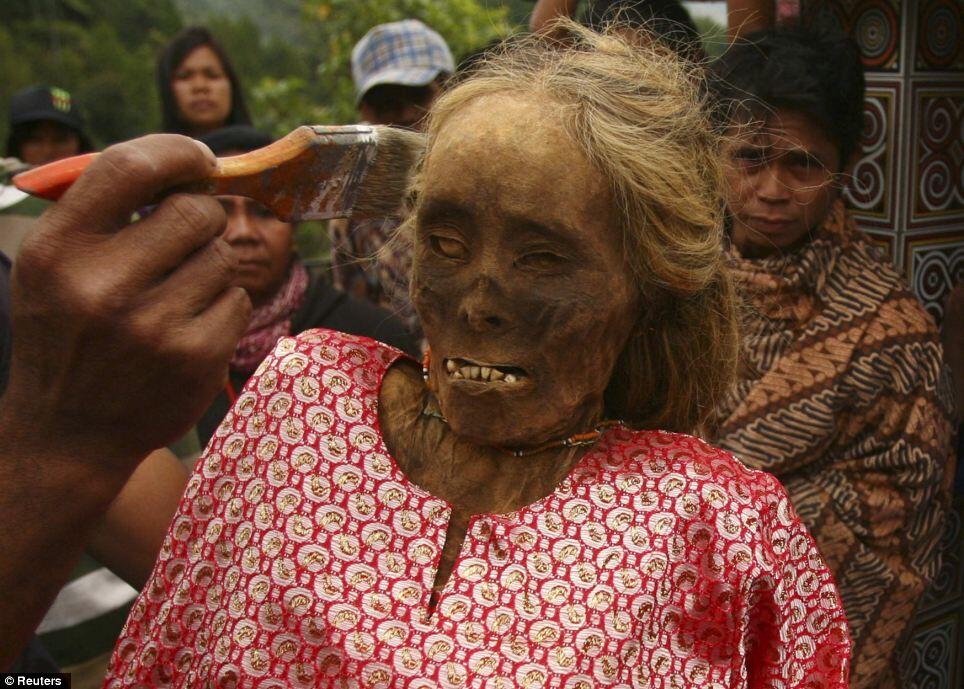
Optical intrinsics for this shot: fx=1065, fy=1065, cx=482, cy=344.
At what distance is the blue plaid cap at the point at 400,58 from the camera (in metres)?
4.47

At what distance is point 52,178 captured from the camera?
3.95ft

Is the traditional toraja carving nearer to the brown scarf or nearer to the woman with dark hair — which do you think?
the brown scarf

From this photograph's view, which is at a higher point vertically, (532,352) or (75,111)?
(532,352)

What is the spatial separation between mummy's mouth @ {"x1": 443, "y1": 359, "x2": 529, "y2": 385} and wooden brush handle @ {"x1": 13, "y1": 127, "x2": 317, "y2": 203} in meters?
0.37

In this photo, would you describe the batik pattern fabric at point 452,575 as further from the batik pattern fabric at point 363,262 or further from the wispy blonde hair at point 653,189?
the batik pattern fabric at point 363,262

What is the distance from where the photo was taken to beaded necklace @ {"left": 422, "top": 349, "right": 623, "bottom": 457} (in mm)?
1717

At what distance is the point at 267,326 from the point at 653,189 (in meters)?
2.01

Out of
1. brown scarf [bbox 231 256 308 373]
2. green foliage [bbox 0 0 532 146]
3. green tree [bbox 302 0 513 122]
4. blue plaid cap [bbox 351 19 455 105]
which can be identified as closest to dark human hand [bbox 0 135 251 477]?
brown scarf [bbox 231 256 308 373]

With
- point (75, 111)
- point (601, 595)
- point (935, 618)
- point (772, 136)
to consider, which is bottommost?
point (935, 618)

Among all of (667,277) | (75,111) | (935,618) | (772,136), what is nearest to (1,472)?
(667,277)

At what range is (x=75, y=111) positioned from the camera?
17.2ft

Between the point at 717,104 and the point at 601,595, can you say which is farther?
the point at 717,104

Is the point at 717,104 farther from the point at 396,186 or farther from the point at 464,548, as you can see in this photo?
the point at 464,548

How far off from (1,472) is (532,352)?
0.77 meters
